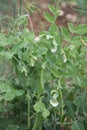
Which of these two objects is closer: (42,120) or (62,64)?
(62,64)

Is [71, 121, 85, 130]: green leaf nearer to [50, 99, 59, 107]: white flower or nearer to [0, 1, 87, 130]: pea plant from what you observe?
[0, 1, 87, 130]: pea plant

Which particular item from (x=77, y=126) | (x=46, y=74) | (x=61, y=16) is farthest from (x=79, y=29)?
(x=61, y=16)

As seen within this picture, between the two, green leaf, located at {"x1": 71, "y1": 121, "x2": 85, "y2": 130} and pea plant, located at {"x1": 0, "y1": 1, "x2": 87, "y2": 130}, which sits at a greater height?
pea plant, located at {"x1": 0, "y1": 1, "x2": 87, "y2": 130}

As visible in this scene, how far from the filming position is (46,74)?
1.71 m

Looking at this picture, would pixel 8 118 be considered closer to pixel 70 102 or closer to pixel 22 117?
pixel 22 117

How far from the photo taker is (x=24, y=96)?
1899mm

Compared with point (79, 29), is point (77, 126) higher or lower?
lower

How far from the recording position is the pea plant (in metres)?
1.68

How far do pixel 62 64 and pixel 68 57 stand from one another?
0.11 feet

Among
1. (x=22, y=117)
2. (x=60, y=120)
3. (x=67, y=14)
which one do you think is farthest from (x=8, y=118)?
(x=67, y=14)

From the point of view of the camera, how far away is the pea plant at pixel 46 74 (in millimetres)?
1678

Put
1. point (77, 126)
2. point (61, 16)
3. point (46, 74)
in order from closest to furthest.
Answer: point (46, 74), point (77, 126), point (61, 16)

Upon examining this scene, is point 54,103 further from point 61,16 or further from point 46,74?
point 61,16

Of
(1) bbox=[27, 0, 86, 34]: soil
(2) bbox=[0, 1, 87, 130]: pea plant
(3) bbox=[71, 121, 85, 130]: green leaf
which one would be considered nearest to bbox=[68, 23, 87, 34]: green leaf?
(2) bbox=[0, 1, 87, 130]: pea plant
